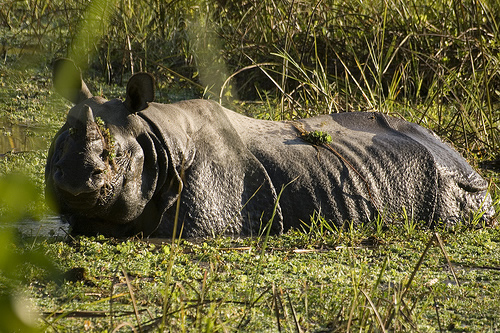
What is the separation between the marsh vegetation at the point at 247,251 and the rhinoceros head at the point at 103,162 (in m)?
0.15

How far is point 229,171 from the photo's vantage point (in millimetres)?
3799

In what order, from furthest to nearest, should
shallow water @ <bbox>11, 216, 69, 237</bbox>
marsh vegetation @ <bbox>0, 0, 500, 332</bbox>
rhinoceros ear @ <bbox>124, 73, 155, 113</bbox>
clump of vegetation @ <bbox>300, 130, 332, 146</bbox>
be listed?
clump of vegetation @ <bbox>300, 130, 332, 146</bbox>
shallow water @ <bbox>11, 216, 69, 237</bbox>
rhinoceros ear @ <bbox>124, 73, 155, 113</bbox>
marsh vegetation @ <bbox>0, 0, 500, 332</bbox>

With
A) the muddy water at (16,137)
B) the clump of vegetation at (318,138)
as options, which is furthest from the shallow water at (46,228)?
the clump of vegetation at (318,138)

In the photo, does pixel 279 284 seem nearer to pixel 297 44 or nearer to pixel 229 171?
pixel 229 171

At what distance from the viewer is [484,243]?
12.8 ft

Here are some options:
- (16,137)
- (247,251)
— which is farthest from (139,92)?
(16,137)

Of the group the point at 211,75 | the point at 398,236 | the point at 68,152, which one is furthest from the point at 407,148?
the point at 211,75

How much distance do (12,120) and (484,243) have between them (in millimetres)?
4347

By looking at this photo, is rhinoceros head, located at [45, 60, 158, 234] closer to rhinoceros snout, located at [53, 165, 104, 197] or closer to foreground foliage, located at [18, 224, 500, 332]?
rhinoceros snout, located at [53, 165, 104, 197]

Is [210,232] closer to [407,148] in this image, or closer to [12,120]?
[407,148]

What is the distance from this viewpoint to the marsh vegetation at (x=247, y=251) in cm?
176

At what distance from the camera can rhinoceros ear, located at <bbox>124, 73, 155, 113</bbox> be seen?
3.44 metres

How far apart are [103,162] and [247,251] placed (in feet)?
2.89

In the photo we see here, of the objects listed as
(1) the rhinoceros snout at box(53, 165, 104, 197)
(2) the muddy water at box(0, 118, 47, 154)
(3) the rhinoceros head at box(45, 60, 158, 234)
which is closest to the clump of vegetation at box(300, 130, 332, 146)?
(3) the rhinoceros head at box(45, 60, 158, 234)
